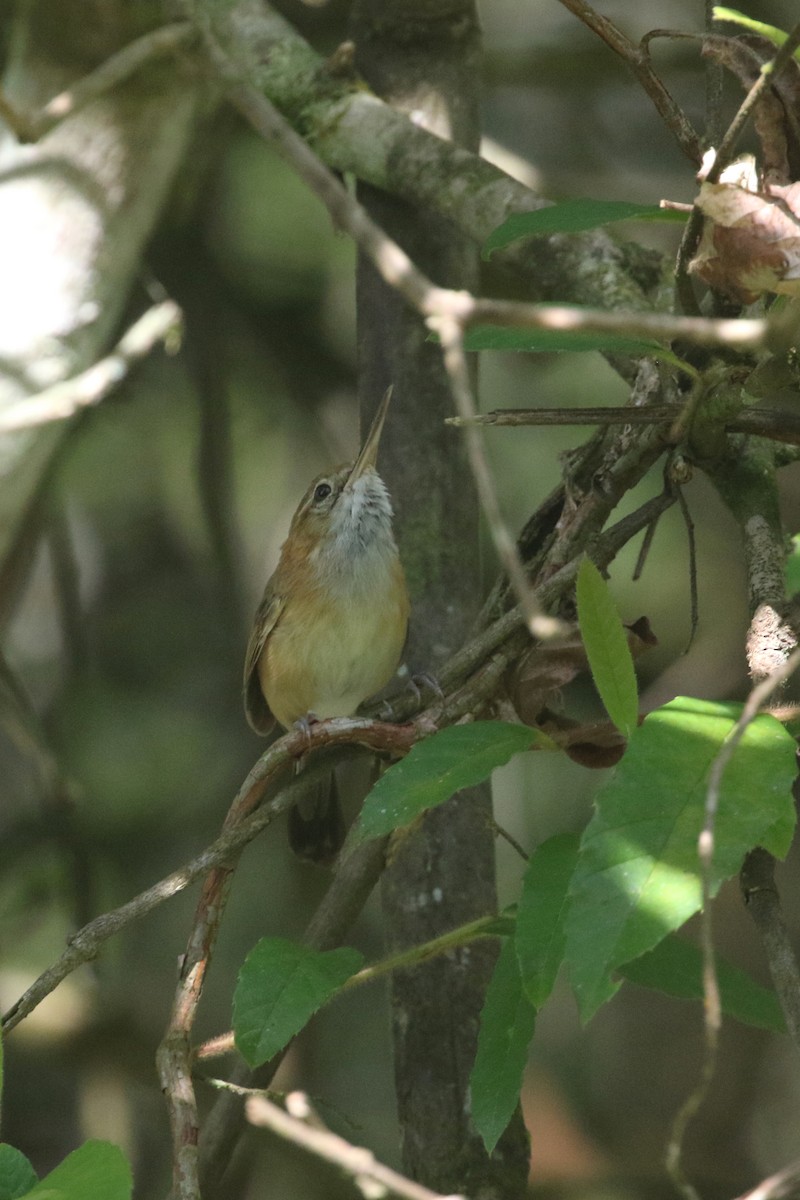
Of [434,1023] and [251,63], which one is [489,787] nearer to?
[434,1023]

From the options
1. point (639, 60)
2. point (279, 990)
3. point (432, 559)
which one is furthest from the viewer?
point (432, 559)

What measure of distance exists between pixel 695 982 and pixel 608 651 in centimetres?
64

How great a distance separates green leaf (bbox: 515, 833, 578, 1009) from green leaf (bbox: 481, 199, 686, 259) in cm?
99

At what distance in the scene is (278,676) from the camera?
4.89m

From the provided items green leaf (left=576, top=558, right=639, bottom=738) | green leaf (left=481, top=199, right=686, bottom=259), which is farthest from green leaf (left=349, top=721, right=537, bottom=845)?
green leaf (left=481, top=199, right=686, bottom=259)

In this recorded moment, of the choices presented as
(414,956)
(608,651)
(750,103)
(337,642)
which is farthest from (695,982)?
(337,642)

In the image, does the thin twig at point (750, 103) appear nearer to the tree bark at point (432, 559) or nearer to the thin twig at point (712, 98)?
the thin twig at point (712, 98)

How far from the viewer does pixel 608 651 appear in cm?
211

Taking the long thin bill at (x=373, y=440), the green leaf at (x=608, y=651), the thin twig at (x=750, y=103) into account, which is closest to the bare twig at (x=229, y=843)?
the green leaf at (x=608, y=651)

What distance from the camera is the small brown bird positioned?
455cm

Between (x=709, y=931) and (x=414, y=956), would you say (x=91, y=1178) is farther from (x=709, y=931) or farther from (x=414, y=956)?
(x=709, y=931)

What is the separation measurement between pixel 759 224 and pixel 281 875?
4.83 metres

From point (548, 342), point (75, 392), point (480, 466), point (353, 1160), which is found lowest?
point (75, 392)

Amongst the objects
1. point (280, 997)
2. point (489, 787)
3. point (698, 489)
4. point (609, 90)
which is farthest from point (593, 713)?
point (280, 997)
